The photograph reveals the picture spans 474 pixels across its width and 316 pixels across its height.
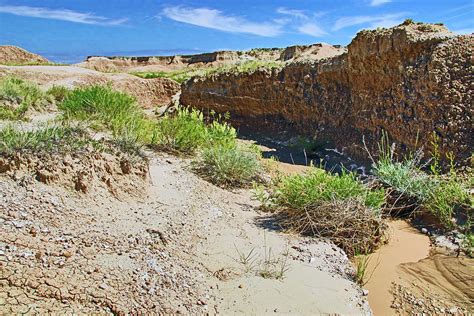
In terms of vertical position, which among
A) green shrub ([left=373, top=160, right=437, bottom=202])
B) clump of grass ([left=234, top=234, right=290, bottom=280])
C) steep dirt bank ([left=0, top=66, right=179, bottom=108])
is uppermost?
steep dirt bank ([left=0, top=66, right=179, bottom=108])

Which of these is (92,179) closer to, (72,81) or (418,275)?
(418,275)

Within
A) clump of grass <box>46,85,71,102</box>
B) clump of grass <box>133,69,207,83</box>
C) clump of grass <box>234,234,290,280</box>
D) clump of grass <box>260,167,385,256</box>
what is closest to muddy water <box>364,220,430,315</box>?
clump of grass <box>260,167,385,256</box>

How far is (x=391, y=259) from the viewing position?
3.92 m

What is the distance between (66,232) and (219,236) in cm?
138

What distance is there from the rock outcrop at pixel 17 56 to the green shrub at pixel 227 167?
1124 inches

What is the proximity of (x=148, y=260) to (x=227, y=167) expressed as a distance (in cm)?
256

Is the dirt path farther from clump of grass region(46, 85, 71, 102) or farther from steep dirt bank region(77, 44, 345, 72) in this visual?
steep dirt bank region(77, 44, 345, 72)

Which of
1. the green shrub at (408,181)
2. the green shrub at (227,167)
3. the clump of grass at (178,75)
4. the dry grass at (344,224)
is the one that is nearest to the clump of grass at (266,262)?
the dry grass at (344,224)

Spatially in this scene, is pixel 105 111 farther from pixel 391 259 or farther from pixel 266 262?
pixel 391 259

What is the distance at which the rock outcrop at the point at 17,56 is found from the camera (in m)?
29.3

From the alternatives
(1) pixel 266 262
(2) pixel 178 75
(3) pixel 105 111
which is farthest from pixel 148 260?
(2) pixel 178 75

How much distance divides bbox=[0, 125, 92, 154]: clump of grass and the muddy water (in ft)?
9.70

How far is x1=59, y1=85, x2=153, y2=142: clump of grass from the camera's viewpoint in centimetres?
610

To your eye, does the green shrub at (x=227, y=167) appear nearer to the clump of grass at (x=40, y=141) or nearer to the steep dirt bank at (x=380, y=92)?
the clump of grass at (x=40, y=141)
